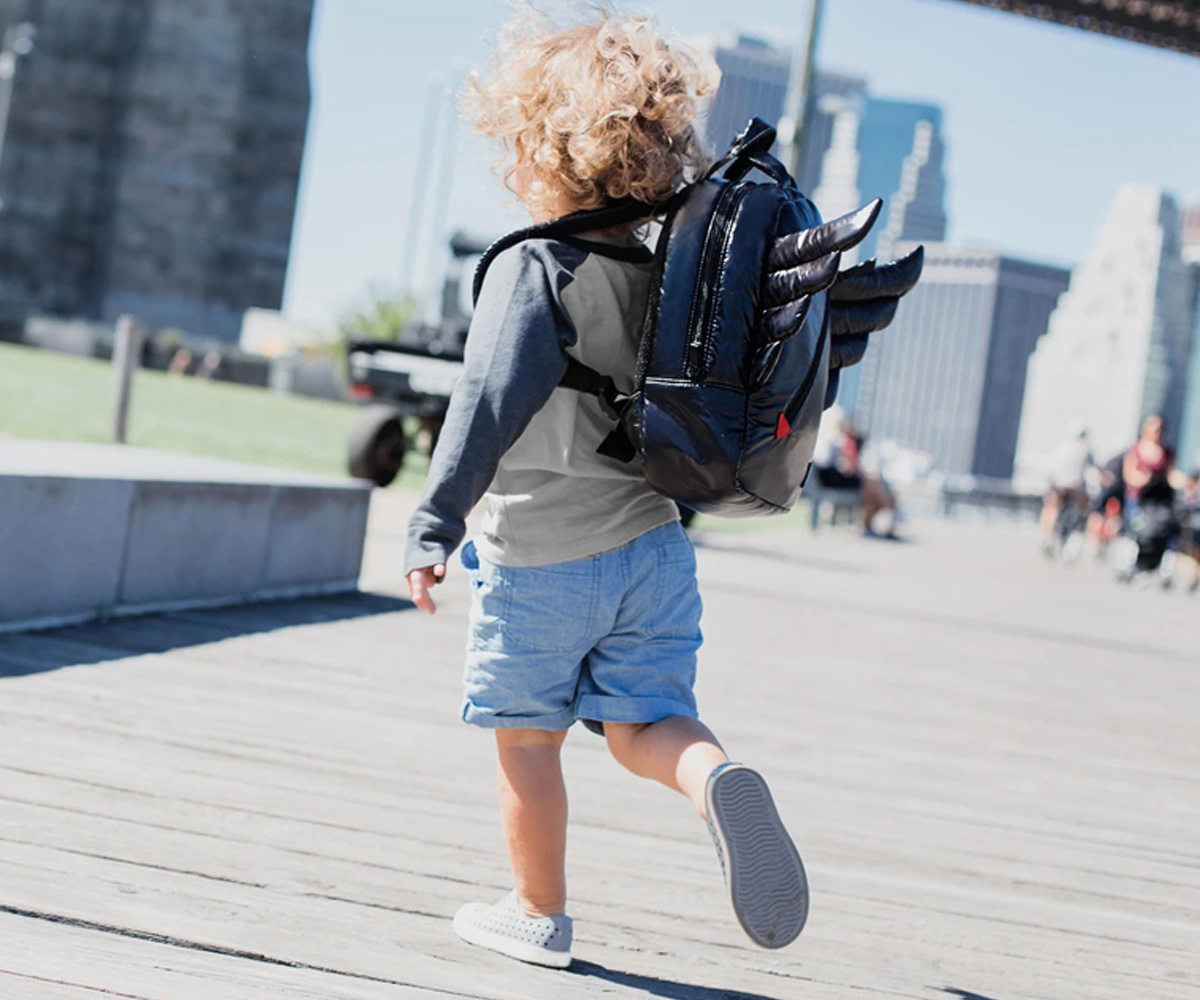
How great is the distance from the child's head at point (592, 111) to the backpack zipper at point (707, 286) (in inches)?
6.5

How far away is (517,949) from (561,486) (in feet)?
2.55

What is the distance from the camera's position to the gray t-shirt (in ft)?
8.24

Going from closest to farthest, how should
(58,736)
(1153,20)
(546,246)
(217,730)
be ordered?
(546,246) < (58,736) < (217,730) < (1153,20)

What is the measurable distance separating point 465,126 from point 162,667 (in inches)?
105

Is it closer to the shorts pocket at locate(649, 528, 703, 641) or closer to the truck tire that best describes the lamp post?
the truck tire

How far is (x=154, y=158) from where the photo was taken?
61.2 metres

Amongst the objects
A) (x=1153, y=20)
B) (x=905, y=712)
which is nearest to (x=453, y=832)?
(x=905, y=712)

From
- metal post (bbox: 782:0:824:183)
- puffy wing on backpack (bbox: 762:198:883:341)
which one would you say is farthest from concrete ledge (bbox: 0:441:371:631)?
metal post (bbox: 782:0:824:183)

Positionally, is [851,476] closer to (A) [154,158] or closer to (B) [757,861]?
(B) [757,861]

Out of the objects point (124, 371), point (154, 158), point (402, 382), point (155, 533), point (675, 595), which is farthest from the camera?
point (154, 158)

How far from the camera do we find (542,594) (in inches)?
103

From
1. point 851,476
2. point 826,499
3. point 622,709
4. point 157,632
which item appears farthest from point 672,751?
point 851,476

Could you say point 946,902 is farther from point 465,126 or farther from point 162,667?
point 162,667

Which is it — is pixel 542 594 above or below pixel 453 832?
above
